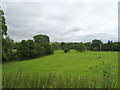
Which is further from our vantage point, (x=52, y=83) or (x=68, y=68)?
(x=68, y=68)

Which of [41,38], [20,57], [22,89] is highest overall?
[41,38]

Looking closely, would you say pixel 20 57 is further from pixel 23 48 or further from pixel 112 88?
pixel 112 88

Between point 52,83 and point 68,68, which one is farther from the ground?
point 52,83

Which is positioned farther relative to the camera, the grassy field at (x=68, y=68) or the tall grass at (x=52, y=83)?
the grassy field at (x=68, y=68)

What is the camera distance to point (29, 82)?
6.59 feet

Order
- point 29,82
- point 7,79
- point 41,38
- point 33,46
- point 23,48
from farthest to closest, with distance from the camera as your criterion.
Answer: point 41,38
point 33,46
point 23,48
point 7,79
point 29,82

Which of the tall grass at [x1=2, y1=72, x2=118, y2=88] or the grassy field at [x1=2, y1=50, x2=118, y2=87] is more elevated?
the tall grass at [x1=2, y1=72, x2=118, y2=88]

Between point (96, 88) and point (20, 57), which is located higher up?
point (96, 88)

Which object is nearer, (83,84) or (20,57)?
(83,84)

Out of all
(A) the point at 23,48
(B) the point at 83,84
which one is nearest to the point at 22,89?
(B) the point at 83,84

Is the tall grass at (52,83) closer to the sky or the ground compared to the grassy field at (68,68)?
closer to the sky

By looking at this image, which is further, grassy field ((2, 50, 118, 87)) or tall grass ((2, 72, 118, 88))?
grassy field ((2, 50, 118, 87))

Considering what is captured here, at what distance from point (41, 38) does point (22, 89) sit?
69.2ft

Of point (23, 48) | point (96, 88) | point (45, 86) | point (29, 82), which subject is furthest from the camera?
point (23, 48)
